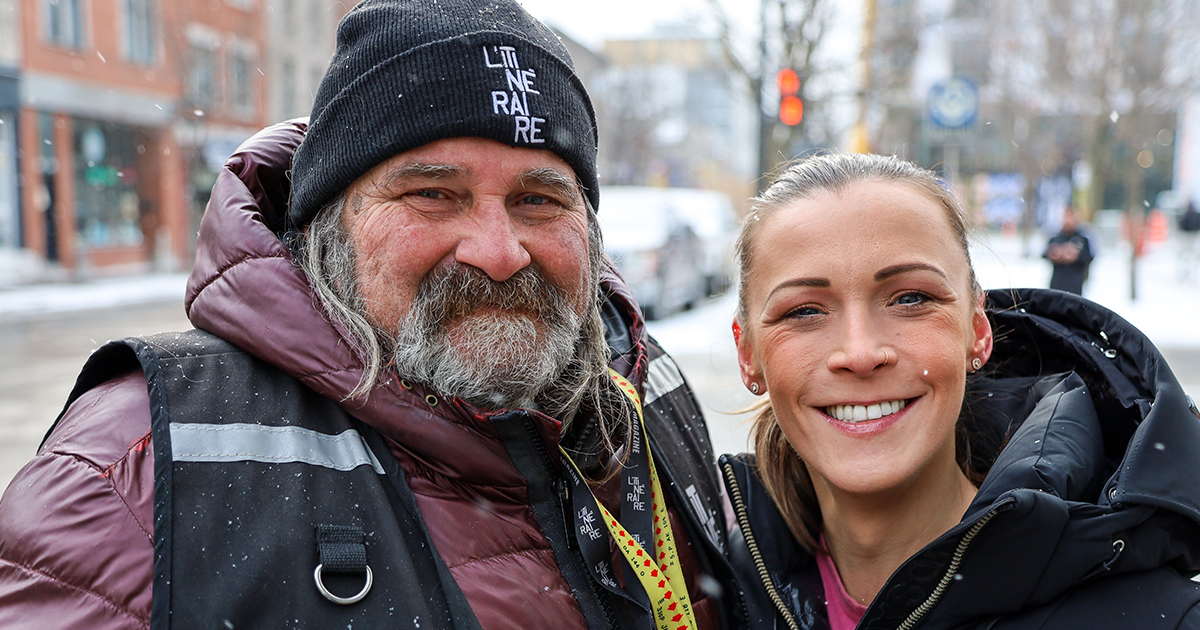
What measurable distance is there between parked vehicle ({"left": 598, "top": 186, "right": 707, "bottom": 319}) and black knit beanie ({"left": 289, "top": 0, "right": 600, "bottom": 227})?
30.3ft

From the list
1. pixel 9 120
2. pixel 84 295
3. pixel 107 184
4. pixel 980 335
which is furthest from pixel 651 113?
pixel 980 335

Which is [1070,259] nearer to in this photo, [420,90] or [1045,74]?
[420,90]

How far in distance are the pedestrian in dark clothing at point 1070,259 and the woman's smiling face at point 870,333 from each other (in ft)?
36.4

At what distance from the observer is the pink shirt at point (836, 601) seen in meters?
2.01

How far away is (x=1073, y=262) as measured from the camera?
11898mm

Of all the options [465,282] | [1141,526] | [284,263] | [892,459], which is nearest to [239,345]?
[284,263]

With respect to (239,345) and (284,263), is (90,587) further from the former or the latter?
(284,263)

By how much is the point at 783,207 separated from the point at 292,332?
41.5 inches

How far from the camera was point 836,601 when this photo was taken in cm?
206

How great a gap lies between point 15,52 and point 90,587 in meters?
22.1

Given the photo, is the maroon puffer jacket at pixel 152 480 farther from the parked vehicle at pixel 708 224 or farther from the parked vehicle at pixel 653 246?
the parked vehicle at pixel 708 224

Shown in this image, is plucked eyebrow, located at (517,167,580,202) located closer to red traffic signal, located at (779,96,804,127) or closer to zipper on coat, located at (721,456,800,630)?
zipper on coat, located at (721,456,800,630)

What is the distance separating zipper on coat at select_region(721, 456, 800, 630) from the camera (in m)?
2.01

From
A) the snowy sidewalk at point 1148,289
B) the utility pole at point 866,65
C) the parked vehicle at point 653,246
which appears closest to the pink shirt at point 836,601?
the snowy sidewalk at point 1148,289
